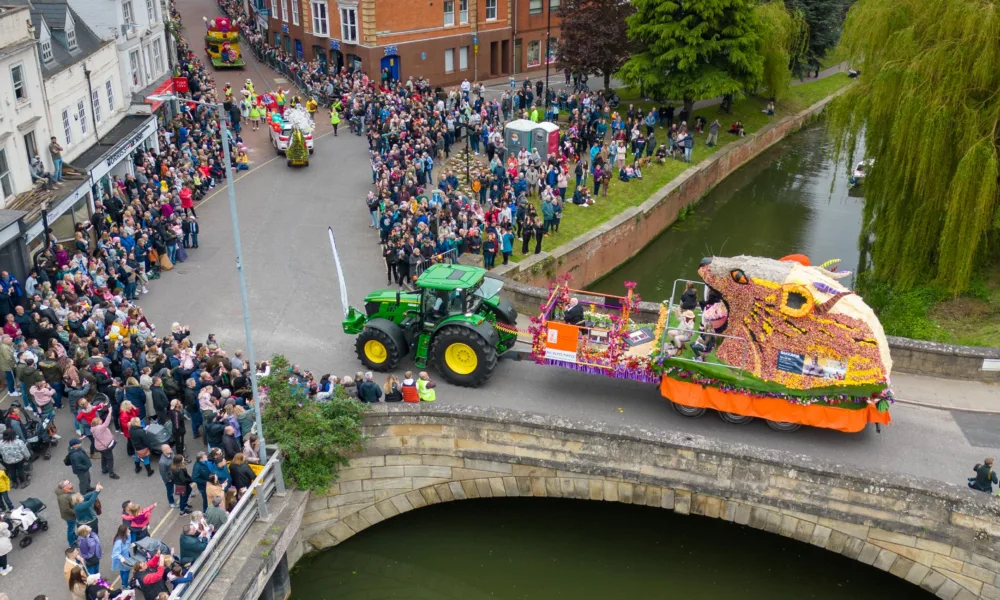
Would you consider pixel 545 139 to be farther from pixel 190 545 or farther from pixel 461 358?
pixel 190 545

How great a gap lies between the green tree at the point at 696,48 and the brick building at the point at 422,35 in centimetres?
1001

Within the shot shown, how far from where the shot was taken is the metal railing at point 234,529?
1257cm

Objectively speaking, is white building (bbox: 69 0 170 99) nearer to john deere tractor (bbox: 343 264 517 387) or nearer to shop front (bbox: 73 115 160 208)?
shop front (bbox: 73 115 160 208)

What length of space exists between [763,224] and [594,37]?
1304 cm

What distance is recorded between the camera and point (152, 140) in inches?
1259

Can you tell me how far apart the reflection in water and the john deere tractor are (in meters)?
11.4

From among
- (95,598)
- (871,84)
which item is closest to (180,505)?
(95,598)

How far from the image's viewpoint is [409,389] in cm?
1638

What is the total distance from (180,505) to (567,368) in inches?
298

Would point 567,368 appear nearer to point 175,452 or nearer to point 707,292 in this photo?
point 707,292

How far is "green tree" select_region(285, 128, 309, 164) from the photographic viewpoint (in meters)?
32.9

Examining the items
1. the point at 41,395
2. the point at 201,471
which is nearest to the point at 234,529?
the point at 201,471

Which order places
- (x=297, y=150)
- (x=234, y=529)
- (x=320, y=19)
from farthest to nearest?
(x=320, y=19) → (x=297, y=150) → (x=234, y=529)

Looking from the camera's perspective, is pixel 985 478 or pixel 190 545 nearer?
pixel 190 545
